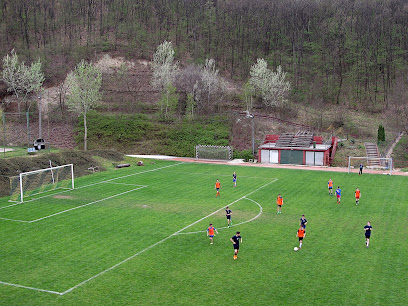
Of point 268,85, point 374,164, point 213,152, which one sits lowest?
point 374,164

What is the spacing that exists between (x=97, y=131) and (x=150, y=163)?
66.8 ft

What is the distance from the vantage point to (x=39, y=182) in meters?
41.2

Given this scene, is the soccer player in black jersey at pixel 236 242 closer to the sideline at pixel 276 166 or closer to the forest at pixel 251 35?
the sideline at pixel 276 166

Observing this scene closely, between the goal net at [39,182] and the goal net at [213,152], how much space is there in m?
24.0

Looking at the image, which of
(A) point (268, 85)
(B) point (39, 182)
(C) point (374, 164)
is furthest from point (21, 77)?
(C) point (374, 164)

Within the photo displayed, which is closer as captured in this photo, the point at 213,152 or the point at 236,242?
the point at 236,242

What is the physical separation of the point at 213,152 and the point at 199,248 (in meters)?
40.8

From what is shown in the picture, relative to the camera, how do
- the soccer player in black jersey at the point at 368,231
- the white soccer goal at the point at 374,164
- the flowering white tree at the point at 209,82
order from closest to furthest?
the soccer player in black jersey at the point at 368,231 < the white soccer goal at the point at 374,164 < the flowering white tree at the point at 209,82

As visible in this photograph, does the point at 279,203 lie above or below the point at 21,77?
below

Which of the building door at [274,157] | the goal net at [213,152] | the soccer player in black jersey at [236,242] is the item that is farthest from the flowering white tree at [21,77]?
the soccer player in black jersey at [236,242]

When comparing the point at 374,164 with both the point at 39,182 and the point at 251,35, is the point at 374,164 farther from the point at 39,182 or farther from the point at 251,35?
the point at 251,35

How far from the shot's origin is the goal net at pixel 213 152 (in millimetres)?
64062

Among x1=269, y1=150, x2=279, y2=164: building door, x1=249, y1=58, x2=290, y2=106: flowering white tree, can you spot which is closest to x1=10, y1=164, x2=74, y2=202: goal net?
x1=269, y1=150, x2=279, y2=164: building door

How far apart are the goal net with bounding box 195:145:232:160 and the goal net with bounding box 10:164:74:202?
24001 millimetres
